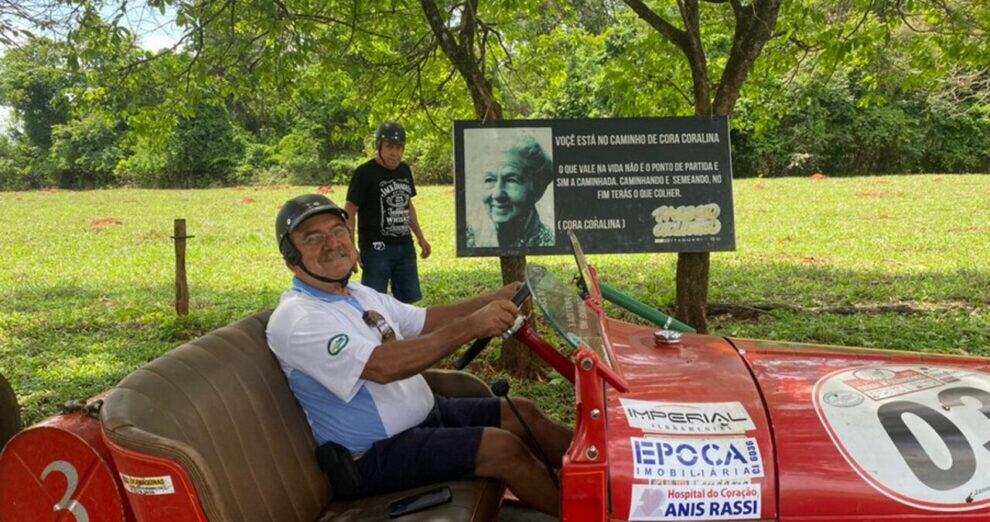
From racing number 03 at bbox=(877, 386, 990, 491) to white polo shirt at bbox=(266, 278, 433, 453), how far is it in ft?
5.12

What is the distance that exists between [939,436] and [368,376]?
168 cm

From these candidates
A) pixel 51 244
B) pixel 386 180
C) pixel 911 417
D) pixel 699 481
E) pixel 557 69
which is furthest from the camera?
pixel 51 244

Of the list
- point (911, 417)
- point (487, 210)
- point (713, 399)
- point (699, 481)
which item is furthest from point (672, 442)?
point (487, 210)

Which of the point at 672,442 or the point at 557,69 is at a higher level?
the point at 557,69

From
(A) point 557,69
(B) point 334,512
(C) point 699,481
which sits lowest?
(B) point 334,512

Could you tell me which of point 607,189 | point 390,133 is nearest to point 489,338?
point 607,189

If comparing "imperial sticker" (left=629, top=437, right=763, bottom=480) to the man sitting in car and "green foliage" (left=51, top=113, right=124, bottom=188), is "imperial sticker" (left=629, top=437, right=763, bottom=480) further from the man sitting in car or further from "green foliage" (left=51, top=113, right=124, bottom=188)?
"green foliage" (left=51, top=113, right=124, bottom=188)

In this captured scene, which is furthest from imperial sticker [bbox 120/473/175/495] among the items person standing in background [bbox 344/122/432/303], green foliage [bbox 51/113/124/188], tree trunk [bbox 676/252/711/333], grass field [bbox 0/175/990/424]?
green foliage [bbox 51/113/124/188]

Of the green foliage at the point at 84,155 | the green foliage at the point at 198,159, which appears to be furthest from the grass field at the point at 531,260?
the green foliage at the point at 84,155

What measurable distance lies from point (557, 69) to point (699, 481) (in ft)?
23.0

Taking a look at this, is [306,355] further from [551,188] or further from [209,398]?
[551,188]

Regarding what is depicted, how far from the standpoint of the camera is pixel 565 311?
8.35 feet

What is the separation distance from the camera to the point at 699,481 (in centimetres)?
198

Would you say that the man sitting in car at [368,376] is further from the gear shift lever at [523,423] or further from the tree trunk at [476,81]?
the tree trunk at [476,81]
